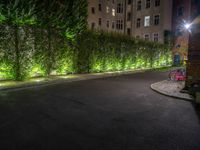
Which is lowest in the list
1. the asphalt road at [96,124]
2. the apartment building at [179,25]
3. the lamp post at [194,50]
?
the asphalt road at [96,124]

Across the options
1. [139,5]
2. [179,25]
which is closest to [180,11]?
[179,25]

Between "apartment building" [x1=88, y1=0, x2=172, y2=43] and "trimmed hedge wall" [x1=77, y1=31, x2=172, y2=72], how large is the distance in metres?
10.6

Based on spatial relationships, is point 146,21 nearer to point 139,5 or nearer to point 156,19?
point 156,19

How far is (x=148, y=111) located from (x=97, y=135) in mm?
2912

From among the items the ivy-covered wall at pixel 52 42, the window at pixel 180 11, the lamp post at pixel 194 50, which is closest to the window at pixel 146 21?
the window at pixel 180 11

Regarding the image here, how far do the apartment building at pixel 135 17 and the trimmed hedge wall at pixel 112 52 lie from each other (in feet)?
34.8

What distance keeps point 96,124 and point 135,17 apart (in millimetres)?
44058

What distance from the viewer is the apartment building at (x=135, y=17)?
41.9 metres

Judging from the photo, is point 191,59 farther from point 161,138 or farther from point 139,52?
point 139,52

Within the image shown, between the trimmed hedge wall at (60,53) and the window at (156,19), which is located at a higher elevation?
the window at (156,19)

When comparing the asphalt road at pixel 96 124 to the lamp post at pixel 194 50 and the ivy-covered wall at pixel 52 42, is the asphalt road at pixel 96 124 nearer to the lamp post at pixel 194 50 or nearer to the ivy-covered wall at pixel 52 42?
the lamp post at pixel 194 50

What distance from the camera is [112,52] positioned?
23.0 meters

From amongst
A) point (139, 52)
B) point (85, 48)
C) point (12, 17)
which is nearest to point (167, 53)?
point (139, 52)

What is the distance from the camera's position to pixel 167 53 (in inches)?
1465
